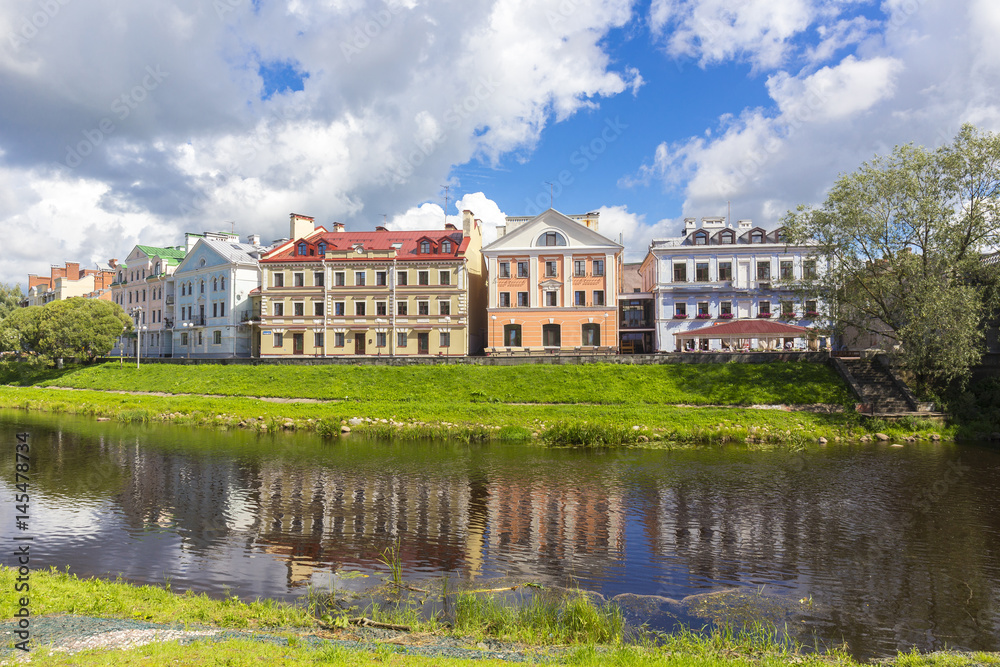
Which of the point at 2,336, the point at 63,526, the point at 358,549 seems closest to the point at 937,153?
the point at 358,549

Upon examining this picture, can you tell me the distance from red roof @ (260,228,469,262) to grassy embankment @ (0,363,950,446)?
48.0 feet

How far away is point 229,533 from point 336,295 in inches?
1733

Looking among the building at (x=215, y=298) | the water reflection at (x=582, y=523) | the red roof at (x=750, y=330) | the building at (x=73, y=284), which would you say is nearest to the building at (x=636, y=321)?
the red roof at (x=750, y=330)

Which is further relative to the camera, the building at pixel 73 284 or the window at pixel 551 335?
the building at pixel 73 284

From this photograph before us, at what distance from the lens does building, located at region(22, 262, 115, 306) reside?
302ft

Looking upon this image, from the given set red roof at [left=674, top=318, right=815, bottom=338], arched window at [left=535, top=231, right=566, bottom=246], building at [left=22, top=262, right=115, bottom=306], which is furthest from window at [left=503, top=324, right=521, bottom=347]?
building at [left=22, top=262, right=115, bottom=306]

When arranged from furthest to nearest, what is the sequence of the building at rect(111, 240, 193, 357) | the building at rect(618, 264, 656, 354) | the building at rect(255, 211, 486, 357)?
the building at rect(111, 240, 193, 357)
the building at rect(618, 264, 656, 354)
the building at rect(255, 211, 486, 357)

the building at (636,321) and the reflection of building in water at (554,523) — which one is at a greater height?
the building at (636,321)

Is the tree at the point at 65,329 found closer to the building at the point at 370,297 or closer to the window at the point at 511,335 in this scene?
the building at the point at 370,297

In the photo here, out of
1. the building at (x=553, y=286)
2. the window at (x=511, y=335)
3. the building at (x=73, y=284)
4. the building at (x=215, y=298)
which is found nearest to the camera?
the building at (x=553, y=286)

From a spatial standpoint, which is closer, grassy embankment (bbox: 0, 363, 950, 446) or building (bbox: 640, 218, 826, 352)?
grassy embankment (bbox: 0, 363, 950, 446)

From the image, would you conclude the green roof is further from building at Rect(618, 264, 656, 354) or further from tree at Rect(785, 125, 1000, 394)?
tree at Rect(785, 125, 1000, 394)

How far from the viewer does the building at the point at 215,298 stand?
210 ft

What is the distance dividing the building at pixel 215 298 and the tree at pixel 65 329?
8.00 meters
